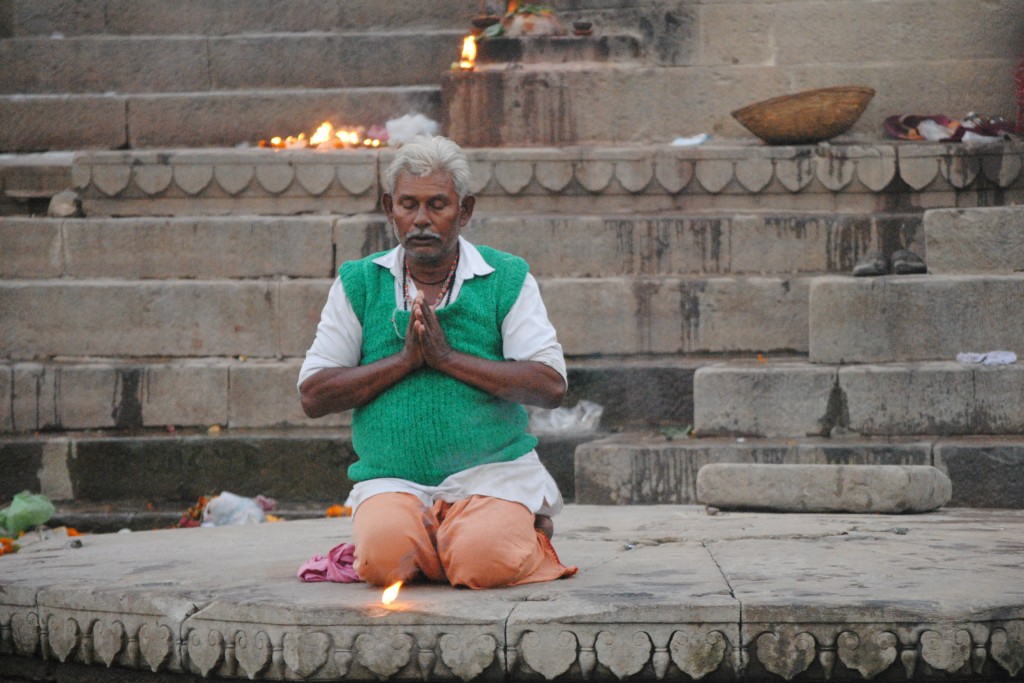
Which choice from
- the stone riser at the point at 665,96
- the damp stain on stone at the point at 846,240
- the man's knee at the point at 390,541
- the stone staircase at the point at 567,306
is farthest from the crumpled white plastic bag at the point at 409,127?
the man's knee at the point at 390,541

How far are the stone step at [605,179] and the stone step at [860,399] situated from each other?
59.7 inches

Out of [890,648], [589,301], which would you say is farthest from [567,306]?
[890,648]

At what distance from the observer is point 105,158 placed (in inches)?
324

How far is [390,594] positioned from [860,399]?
10.7 feet

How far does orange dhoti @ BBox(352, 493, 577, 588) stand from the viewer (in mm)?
3980

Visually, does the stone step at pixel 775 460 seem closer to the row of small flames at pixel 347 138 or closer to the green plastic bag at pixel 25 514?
the green plastic bag at pixel 25 514

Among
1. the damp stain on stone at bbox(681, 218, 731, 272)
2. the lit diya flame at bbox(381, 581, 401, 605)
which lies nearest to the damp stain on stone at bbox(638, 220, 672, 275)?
the damp stain on stone at bbox(681, 218, 731, 272)

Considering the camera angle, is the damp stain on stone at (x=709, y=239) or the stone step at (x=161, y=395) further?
the damp stain on stone at (x=709, y=239)

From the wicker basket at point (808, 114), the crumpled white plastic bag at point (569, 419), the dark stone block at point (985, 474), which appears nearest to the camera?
the dark stone block at point (985, 474)

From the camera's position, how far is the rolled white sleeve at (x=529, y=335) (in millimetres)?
4125

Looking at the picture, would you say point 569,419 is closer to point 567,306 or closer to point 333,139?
point 567,306

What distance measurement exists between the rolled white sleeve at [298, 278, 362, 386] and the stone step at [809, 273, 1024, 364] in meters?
3.18

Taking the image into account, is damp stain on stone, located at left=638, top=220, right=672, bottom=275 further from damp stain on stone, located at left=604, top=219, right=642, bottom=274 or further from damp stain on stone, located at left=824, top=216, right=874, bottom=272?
damp stain on stone, located at left=824, top=216, right=874, bottom=272

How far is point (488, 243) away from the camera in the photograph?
7852 mm
